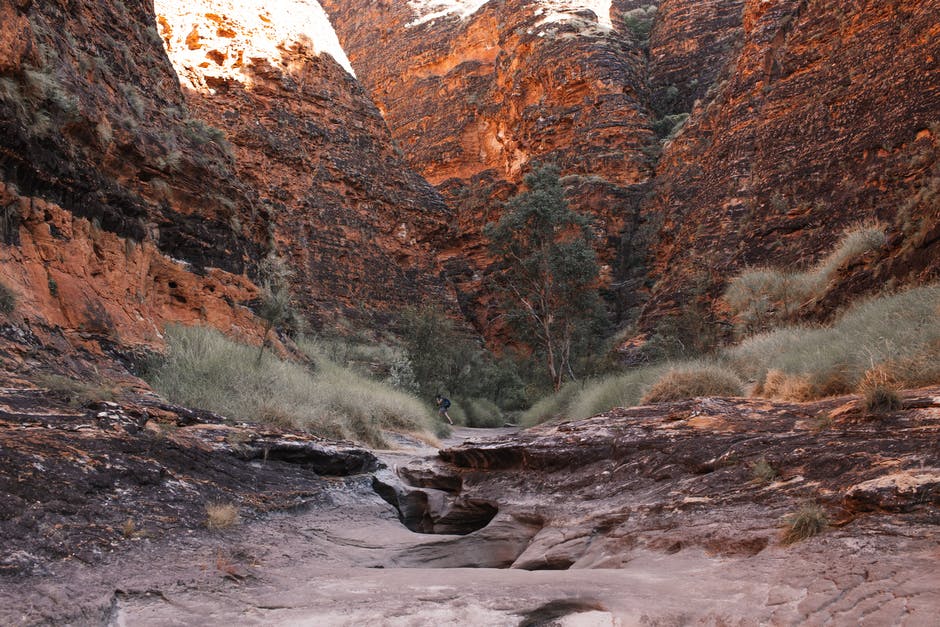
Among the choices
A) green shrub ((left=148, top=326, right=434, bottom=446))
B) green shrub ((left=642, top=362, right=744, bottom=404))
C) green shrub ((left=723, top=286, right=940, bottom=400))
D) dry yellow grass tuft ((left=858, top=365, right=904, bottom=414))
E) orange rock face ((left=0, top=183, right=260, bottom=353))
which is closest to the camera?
dry yellow grass tuft ((left=858, top=365, right=904, bottom=414))

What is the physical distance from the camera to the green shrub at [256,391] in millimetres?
6844

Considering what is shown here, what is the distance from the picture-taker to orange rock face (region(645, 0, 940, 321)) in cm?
1173

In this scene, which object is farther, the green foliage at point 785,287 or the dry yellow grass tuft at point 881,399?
the green foliage at point 785,287

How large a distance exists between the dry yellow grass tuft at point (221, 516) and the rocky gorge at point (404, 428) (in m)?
0.02

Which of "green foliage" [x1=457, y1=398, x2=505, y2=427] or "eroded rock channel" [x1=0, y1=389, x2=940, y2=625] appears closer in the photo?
"eroded rock channel" [x1=0, y1=389, x2=940, y2=625]

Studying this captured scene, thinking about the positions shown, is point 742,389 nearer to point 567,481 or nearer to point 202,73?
point 567,481

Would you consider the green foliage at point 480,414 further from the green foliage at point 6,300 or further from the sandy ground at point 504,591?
the sandy ground at point 504,591

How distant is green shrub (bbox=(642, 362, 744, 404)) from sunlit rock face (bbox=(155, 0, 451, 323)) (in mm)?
16308

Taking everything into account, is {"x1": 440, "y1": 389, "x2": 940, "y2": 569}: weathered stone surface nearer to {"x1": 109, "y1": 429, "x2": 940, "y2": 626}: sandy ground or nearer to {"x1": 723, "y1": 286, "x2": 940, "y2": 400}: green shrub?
{"x1": 109, "y1": 429, "x2": 940, "y2": 626}: sandy ground

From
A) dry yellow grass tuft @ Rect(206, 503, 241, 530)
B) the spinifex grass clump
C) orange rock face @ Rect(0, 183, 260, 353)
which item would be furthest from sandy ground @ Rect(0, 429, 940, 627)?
orange rock face @ Rect(0, 183, 260, 353)

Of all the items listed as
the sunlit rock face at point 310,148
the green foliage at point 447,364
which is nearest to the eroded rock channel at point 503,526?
the green foliage at point 447,364

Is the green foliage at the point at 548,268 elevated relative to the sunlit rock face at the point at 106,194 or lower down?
lower down

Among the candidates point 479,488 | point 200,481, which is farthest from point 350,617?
point 479,488

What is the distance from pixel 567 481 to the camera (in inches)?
211
